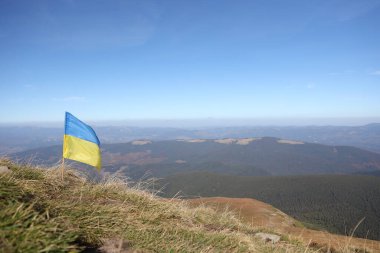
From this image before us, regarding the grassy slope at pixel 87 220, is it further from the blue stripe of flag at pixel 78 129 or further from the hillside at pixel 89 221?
the blue stripe of flag at pixel 78 129

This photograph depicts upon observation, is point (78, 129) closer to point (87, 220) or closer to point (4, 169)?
point (4, 169)

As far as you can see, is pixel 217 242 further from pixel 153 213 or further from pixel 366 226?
pixel 366 226

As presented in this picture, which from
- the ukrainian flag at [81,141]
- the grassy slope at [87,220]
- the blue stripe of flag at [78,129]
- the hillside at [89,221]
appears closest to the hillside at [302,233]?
the hillside at [89,221]

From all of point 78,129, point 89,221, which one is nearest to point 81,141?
point 78,129

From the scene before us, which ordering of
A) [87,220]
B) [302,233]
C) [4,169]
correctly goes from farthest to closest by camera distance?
[302,233] < [4,169] < [87,220]

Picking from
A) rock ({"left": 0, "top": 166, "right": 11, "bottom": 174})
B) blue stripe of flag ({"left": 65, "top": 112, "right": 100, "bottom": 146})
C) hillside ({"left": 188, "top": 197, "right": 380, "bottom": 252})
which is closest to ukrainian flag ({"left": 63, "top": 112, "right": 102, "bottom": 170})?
blue stripe of flag ({"left": 65, "top": 112, "right": 100, "bottom": 146})

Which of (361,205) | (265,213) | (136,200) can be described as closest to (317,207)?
(361,205)
